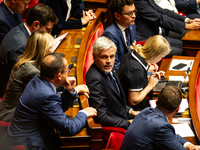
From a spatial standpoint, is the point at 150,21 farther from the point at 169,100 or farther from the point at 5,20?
the point at 169,100

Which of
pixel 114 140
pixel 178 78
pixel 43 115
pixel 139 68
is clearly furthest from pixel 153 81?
pixel 43 115

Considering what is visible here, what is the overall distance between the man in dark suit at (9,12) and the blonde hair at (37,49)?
76cm

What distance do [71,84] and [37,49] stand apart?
0.30m

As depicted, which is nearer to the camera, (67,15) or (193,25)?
(67,15)

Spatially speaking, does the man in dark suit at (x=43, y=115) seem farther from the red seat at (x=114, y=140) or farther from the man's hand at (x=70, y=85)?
the red seat at (x=114, y=140)

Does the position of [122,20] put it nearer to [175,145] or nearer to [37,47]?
[37,47]

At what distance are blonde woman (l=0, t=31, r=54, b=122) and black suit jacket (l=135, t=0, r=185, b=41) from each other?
6.39 feet

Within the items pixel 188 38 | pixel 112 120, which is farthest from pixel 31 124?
pixel 188 38

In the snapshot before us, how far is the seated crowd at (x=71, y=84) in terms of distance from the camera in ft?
4.29

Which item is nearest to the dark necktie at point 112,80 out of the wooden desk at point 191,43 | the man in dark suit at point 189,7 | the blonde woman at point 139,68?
the blonde woman at point 139,68

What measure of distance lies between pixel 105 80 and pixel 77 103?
0.30m

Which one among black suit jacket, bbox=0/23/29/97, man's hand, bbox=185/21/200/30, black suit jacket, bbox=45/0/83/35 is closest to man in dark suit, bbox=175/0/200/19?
man's hand, bbox=185/21/200/30

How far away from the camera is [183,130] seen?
1844 mm

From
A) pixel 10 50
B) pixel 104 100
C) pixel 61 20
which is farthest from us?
pixel 61 20
